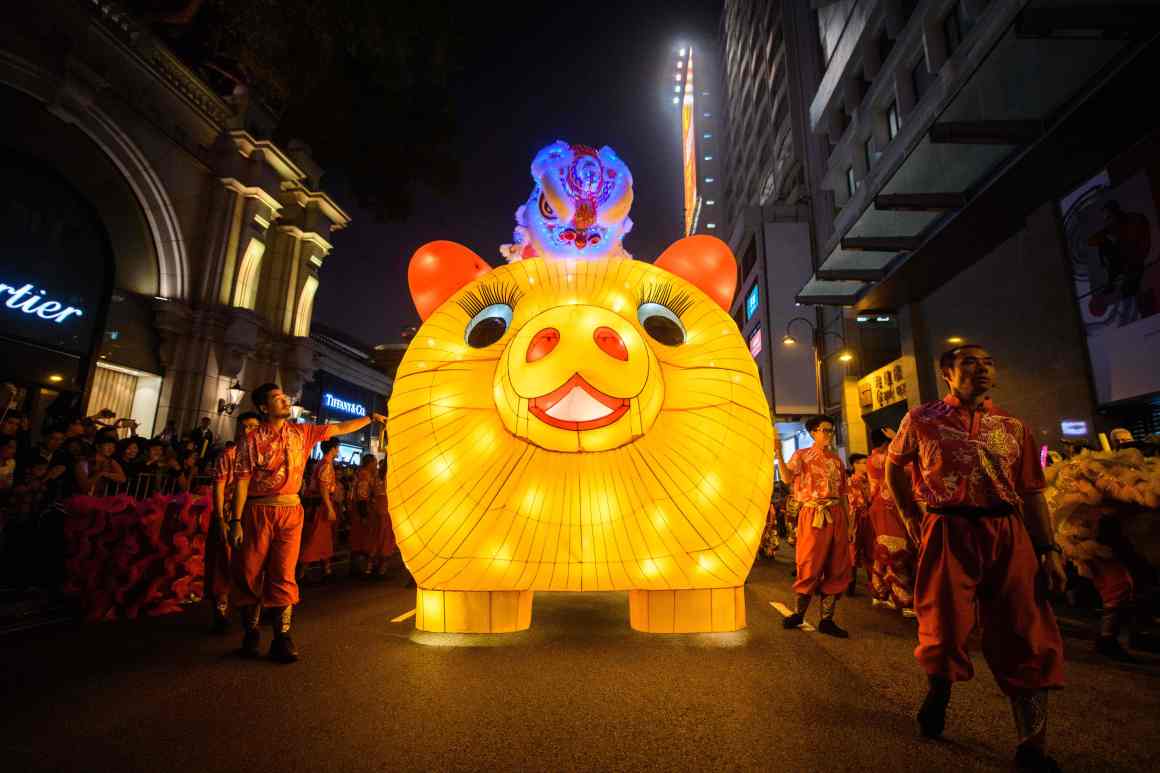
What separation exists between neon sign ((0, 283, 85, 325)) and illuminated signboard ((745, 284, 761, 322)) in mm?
20542

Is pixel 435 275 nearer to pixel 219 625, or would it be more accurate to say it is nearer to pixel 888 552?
pixel 219 625

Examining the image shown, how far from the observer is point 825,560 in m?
3.99

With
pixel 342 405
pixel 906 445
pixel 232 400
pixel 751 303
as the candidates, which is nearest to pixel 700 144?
pixel 751 303

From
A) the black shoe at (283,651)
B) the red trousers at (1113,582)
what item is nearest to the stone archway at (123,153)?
the black shoe at (283,651)

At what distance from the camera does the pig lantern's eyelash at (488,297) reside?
130 inches

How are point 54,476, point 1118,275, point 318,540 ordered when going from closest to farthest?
point 54,476, point 318,540, point 1118,275

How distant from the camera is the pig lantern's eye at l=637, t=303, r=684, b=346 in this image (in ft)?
10.8

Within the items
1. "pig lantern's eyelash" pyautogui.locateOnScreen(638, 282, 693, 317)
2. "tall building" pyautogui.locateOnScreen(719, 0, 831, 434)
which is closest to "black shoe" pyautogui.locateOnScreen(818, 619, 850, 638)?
"pig lantern's eyelash" pyautogui.locateOnScreen(638, 282, 693, 317)

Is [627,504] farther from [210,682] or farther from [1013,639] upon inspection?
[210,682]

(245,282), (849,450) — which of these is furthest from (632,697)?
(245,282)

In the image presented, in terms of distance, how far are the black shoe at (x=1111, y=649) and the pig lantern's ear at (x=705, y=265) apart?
10.8 ft

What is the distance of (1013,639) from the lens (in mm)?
1977

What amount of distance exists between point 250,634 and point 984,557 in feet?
12.3

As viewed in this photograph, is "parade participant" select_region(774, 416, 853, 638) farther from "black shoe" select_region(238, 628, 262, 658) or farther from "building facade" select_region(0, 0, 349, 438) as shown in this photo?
"building facade" select_region(0, 0, 349, 438)
